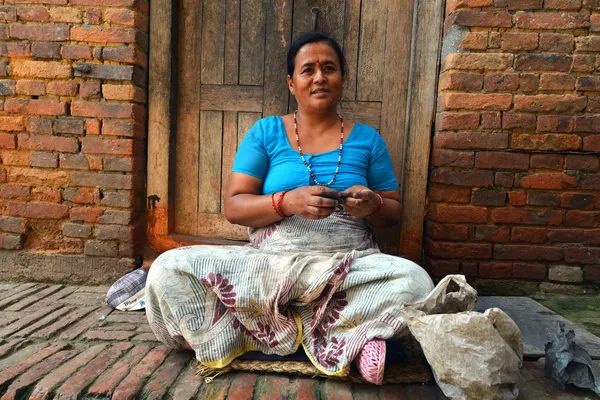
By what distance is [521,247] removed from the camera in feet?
8.04

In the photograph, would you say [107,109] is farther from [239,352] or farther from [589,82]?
[589,82]

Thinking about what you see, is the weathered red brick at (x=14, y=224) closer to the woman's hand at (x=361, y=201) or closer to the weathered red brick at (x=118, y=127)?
the weathered red brick at (x=118, y=127)

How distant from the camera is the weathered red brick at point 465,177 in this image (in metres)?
2.42

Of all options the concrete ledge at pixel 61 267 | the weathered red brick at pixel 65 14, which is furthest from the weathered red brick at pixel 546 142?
the weathered red brick at pixel 65 14

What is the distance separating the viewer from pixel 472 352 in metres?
1.32

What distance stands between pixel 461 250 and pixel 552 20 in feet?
4.72

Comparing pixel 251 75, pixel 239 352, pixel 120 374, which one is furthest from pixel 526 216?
pixel 120 374

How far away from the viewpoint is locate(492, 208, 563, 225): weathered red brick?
2.43m

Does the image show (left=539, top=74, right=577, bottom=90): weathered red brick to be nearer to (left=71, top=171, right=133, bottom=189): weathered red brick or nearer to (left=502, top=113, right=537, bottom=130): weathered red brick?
(left=502, top=113, right=537, bottom=130): weathered red brick

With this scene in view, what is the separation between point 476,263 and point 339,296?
1.24 meters

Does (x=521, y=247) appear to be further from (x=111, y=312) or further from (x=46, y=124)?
(x=46, y=124)

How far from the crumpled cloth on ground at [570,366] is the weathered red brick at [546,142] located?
1.19m

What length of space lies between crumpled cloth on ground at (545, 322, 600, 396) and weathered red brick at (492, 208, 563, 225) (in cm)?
95

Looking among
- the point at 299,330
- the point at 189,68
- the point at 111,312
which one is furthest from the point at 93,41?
the point at 299,330
